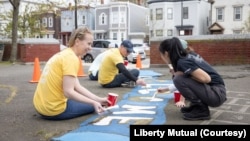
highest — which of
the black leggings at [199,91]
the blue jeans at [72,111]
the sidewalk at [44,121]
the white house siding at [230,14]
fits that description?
the white house siding at [230,14]

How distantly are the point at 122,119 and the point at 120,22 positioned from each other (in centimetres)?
4945

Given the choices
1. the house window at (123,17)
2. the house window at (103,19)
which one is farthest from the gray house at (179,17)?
the house window at (103,19)

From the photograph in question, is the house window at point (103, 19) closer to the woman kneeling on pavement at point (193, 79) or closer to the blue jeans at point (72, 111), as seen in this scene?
the blue jeans at point (72, 111)

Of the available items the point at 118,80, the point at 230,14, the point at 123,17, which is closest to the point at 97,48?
the point at 118,80

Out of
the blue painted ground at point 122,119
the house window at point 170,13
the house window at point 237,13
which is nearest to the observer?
the blue painted ground at point 122,119

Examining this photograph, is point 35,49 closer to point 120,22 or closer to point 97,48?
point 97,48

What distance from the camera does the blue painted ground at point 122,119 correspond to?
12.8 feet

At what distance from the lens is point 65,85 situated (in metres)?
4.21

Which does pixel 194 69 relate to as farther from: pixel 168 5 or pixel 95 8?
pixel 95 8

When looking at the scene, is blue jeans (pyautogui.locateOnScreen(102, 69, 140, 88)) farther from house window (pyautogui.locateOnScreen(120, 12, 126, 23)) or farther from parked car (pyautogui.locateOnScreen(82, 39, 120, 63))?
house window (pyautogui.locateOnScreen(120, 12, 126, 23))

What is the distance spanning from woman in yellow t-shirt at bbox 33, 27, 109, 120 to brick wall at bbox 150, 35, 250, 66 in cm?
1043

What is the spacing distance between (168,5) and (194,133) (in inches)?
1780

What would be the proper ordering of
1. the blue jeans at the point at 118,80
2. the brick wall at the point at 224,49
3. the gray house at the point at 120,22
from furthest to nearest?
the gray house at the point at 120,22
the brick wall at the point at 224,49
the blue jeans at the point at 118,80

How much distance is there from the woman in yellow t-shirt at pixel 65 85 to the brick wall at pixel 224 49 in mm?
10429
